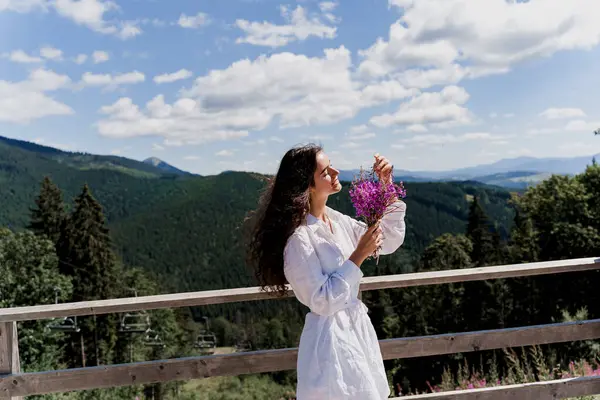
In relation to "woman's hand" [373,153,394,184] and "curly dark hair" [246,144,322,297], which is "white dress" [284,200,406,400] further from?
"woman's hand" [373,153,394,184]

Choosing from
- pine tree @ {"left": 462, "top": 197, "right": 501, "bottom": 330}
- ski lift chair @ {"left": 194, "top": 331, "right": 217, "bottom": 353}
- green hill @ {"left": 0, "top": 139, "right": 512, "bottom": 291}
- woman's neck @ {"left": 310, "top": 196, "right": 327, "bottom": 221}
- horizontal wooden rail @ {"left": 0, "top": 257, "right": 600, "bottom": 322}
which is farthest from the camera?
green hill @ {"left": 0, "top": 139, "right": 512, "bottom": 291}

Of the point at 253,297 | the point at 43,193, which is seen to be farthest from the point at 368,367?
the point at 43,193

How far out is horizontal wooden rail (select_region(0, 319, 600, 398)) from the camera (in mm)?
3277

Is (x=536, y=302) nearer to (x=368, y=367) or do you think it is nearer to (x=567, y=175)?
(x=567, y=175)

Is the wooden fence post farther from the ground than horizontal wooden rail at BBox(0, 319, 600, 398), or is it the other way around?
the wooden fence post

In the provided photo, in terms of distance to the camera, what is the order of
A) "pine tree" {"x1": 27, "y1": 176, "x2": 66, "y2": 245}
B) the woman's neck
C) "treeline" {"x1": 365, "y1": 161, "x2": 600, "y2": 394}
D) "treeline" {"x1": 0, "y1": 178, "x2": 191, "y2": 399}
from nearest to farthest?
the woman's neck < "treeline" {"x1": 365, "y1": 161, "x2": 600, "y2": 394} < "treeline" {"x1": 0, "y1": 178, "x2": 191, "y2": 399} < "pine tree" {"x1": 27, "y1": 176, "x2": 66, "y2": 245}

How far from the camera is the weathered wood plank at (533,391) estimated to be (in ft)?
11.6

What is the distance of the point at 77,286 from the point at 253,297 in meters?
35.8

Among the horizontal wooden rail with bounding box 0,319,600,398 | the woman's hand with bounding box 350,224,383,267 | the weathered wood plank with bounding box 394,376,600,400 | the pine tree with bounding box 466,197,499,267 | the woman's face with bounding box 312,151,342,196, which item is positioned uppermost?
the woman's face with bounding box 312,151,342,196

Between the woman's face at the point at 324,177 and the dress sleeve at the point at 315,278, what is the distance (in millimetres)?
240

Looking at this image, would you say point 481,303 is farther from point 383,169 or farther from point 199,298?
point 383,169

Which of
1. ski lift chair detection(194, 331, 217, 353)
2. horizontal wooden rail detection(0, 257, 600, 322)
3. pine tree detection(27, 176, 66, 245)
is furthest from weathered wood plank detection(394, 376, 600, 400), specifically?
pine tree detection(27, 176, 66, 245)

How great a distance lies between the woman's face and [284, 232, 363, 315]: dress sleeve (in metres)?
0.24

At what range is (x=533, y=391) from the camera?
3588 millimetres
